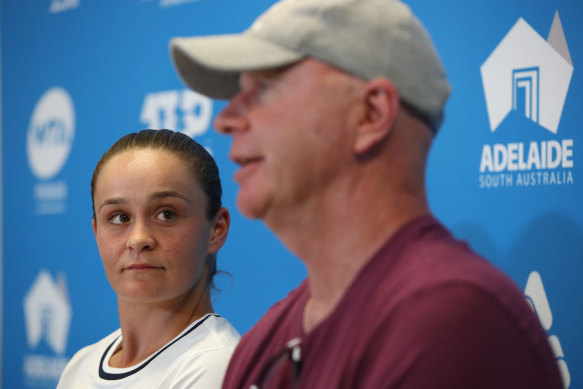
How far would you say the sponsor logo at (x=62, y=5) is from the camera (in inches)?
99.2

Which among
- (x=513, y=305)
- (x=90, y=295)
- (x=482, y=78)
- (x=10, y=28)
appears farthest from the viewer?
(x=10, y=28)

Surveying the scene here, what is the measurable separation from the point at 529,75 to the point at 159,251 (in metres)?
0.73

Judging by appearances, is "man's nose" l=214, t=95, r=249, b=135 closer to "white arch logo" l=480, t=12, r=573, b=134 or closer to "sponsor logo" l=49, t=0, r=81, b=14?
"white arch logo" l=480, t=12, r=573, b=134

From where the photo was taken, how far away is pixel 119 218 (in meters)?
1.28

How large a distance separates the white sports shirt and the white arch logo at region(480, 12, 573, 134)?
65 cm

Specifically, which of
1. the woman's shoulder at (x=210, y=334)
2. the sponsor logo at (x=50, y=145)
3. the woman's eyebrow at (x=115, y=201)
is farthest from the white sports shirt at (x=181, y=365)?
the sponsor logo at (x=50, y=145)

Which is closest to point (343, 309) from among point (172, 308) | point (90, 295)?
point (172, 308)

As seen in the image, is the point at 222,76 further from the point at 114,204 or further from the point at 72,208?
the point at 72,208

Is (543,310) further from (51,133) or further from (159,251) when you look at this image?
(51,133)

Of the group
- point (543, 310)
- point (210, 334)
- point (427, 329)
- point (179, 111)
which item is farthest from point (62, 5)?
point (427, 329)

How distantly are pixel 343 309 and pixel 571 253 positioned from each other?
0.78 metres

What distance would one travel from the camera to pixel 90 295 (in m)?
2.38

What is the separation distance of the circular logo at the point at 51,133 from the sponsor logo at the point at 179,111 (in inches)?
15.2

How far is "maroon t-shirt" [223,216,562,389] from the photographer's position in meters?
0.59
